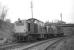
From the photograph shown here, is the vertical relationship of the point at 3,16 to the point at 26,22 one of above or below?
above

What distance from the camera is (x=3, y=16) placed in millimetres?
37719

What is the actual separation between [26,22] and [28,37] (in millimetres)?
2463

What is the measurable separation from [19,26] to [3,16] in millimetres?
20637

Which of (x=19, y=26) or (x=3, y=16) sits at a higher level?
(x=3, y=16)

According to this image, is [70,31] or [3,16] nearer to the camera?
[3,16]

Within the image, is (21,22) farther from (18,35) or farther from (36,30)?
(36,30)

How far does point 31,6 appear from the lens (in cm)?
2550

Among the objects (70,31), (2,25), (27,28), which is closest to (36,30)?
(27,28)

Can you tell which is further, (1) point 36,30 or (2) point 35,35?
(1) point 36,30

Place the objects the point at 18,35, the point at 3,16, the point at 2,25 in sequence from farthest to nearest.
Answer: the point at 3,16
the point at 2,25
the point at 18,35

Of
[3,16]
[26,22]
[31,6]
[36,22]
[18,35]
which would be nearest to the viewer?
[18,35]

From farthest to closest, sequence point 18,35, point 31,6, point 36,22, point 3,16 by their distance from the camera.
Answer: point 3,16 < point 31,6 < point 36,22 < point 18,35

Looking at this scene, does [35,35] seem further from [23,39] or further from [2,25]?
[2,25]

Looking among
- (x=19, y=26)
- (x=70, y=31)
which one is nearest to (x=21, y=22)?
(x=19, y=26)
